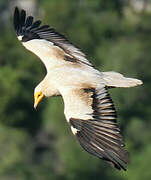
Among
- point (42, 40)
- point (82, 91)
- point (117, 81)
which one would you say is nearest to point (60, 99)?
point (42, 40)

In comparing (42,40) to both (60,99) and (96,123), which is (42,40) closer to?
(96,123)

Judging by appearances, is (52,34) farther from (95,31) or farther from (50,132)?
(95,31)

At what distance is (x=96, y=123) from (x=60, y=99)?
29.4 metres

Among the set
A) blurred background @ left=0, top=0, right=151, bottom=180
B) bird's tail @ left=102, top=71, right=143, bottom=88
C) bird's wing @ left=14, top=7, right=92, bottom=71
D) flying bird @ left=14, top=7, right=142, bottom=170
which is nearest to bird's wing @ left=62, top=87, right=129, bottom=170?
flying bird @ left=14, top=7, right=142, bottom=170

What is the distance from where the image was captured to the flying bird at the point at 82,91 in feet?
41.4

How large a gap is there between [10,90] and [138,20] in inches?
392

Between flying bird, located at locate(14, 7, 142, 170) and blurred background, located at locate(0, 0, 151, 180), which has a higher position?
flying bird, located at locate(14, 7, 142, 170)

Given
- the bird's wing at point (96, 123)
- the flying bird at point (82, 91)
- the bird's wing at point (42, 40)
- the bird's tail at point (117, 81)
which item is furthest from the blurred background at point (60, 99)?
the bird's wing at point (96, 123)

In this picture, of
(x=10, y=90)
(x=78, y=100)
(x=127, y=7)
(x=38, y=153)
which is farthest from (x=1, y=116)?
(x=78, y=100)

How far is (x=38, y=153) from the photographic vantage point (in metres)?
42.7

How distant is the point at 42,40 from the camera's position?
1617 cm

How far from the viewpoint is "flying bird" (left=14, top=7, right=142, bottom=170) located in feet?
41.4

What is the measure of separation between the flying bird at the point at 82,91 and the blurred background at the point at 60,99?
1979cm

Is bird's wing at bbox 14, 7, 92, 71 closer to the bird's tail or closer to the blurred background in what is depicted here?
the bird's tail
